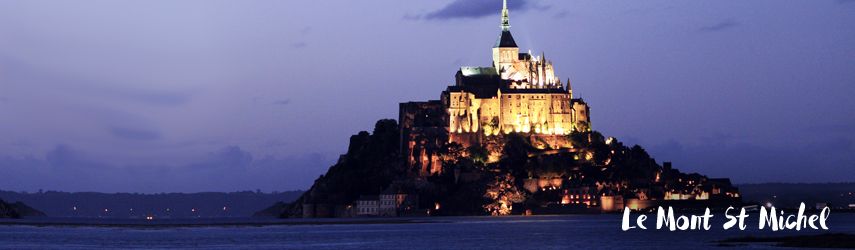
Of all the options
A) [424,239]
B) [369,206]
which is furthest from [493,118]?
[424,239]

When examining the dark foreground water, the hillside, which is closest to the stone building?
the hillside

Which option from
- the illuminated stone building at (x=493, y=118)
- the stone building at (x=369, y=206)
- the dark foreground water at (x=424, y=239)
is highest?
the illuminated stone building at (x=493, y=118)

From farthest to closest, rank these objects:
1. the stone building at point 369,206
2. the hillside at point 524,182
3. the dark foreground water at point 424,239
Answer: the stone building at point 369,206 → the hillside at point 524,182 → the dark foreground water at point 424,239

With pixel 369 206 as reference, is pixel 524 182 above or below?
above

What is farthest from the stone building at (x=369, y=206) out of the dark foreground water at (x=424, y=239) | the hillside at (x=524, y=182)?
the dark foreground water at (x=424, y=239)

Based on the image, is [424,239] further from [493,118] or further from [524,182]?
[493,118]

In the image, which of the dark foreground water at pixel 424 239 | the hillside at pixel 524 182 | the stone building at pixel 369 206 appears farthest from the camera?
the stone building at pixel 369 206

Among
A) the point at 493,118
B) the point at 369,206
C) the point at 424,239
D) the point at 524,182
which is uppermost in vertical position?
the point at 493,118

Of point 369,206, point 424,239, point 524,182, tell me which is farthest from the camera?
point 369,206

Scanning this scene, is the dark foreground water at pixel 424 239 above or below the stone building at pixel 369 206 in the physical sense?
below

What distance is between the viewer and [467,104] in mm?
195375

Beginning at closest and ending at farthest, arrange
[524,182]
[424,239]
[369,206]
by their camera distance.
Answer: [424,239], [524,182], [369,206]

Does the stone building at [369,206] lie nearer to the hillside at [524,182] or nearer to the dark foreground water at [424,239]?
the hillside at [524,182]

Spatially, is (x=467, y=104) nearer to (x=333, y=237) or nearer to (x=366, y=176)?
(x=366, y=176)
